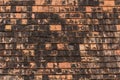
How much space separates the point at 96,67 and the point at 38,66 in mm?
1445

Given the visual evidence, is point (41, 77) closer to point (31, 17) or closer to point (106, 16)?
→ point (31, 17)

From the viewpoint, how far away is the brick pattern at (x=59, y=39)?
7477 millimetres

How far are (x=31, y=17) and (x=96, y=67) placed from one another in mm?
2124

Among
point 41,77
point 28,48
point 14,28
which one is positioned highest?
point 14,28

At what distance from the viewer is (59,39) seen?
25.4 feet

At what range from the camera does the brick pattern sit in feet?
24.5

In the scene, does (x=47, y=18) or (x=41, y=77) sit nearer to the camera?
(x=41, y=77)

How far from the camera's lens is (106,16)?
7.99 metres

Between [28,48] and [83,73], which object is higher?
[28,48]

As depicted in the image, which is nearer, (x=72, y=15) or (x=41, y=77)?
(x=41, y=77)

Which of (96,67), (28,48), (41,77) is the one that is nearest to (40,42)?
(28,48)

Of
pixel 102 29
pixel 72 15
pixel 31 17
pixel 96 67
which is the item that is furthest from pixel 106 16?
pixel 31 17

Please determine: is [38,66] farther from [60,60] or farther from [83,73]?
[83,73]

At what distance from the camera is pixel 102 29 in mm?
7871
